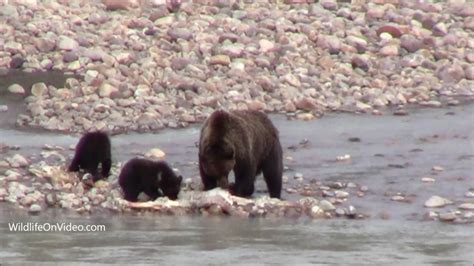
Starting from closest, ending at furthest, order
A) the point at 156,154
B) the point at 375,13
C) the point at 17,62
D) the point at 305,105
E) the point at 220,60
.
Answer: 1. the point at 156,154
2. the point at 305,105
3. the point at 17,62
4. the point at 220,60
5. the point at 375,13

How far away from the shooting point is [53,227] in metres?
12.1

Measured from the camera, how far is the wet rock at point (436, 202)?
44.8 feet

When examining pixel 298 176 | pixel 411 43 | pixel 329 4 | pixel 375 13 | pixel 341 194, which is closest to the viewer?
pixel 341 194

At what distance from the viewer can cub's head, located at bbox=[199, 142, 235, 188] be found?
44.4 ft

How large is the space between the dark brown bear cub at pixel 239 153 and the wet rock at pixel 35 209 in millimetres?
1517

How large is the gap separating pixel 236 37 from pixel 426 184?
6305 millimetres

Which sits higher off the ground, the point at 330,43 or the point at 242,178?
the point at 242,178

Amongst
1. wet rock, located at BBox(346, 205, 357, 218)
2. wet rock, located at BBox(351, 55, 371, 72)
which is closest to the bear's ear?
wet rock, located at BBox(346, 205, 357, 218)

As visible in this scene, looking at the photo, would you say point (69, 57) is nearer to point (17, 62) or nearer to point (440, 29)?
point (17, 62)

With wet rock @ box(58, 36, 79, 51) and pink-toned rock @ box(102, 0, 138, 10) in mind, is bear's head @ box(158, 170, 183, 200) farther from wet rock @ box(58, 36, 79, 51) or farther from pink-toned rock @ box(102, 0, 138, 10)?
pink-toned rock @ box(102, 0, 138, 10)

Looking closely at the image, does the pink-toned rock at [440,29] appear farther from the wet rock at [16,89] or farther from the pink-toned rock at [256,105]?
the wet rock at [16,89]

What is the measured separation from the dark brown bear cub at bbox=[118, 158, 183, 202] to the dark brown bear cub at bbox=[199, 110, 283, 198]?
0.29m

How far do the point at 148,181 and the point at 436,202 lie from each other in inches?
102

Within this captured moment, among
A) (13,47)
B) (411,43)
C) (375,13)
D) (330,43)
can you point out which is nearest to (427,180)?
(330,43)
